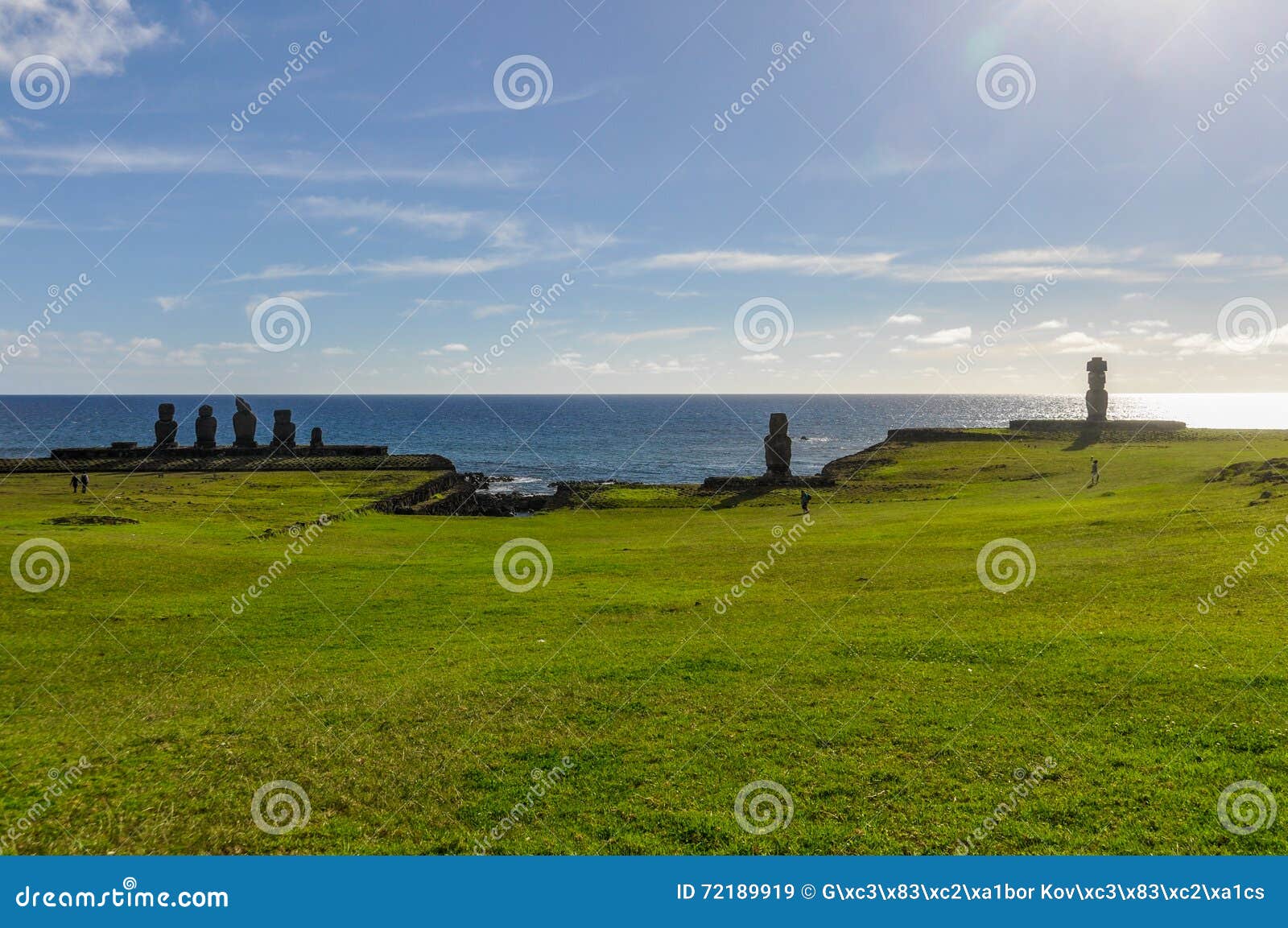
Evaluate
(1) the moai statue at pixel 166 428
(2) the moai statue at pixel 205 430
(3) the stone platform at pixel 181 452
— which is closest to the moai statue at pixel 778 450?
(3) the stone platform at pixel 181 452

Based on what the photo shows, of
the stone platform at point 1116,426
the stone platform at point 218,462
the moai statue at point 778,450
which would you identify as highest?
the stone platform at point 1116,426

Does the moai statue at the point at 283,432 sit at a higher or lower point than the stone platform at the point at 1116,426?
higher

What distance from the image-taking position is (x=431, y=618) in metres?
22.5

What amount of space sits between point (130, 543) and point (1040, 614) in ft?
112

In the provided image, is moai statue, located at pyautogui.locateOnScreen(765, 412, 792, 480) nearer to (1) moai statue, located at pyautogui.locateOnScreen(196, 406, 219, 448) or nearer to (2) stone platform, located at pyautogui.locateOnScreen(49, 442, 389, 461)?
(2) stone platform, located at pyautogui.locateOnScreen(49, 442, 389, 461)

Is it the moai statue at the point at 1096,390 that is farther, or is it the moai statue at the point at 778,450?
the moai statue at the point at 1096,390

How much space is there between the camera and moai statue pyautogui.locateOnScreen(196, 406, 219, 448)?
84.4 meters

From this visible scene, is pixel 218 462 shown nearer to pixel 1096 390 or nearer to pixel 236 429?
pixel 236 429

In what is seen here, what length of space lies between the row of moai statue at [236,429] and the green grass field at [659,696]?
57231 mm

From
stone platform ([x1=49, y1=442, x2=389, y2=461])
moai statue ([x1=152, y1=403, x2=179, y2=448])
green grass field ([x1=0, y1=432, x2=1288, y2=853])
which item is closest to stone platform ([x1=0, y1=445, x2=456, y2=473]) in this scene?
stone platform ([x1=49, y1=442, x2=389, y2=461])

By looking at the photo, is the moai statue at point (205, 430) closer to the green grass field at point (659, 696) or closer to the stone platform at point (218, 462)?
the stone platform at point (218, 462)

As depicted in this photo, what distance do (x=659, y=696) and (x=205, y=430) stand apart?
86.1m

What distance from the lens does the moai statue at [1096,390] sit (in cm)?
8531

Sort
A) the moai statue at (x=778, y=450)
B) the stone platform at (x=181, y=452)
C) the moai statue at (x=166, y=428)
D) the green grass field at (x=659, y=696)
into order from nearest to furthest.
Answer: the green grass field at (x=659, y=696)
the moai statue at (x=778, y=450)
the stone platform at (x=181, y=452)
the moai statue at (x=166, y=428)
